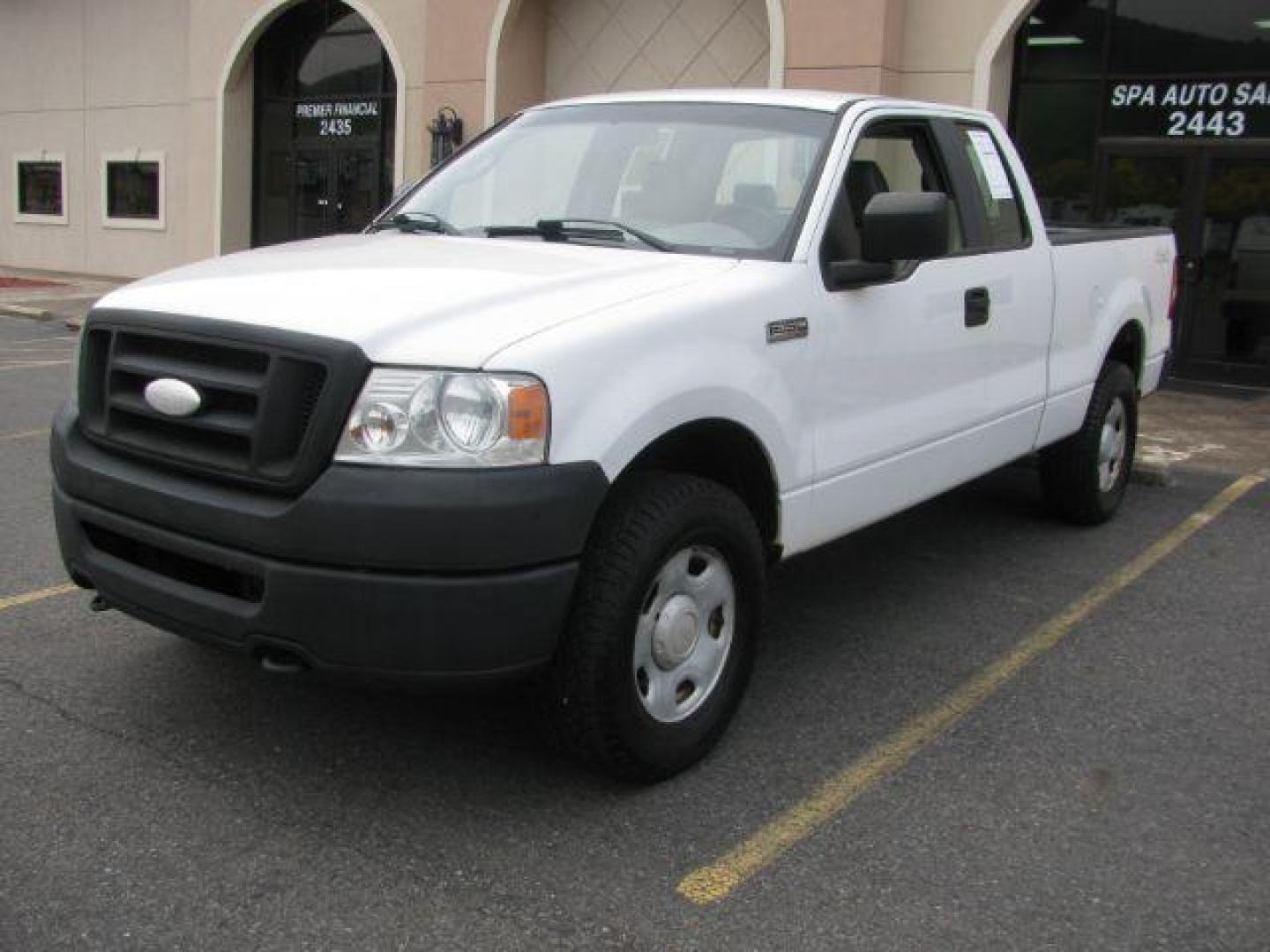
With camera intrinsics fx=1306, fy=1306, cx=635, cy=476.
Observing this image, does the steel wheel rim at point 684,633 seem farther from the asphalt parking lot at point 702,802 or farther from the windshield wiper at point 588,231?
the windshield wiper at point 588,231

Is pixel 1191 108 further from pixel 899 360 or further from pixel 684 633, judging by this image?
pixel 684 633

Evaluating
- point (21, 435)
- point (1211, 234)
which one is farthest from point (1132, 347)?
point (21, 435)

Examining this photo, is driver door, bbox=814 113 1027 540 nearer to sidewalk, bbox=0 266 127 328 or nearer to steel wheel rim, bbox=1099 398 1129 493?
steel wheel rim, bbox=1099 398 1129 493

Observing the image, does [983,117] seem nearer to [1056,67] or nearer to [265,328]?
[265,328]

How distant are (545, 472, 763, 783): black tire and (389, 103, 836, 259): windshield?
0.94 m

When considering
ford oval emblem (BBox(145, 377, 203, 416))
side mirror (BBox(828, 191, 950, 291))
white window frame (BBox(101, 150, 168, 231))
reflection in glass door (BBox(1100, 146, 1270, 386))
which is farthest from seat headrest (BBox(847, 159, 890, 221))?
white window frame (BBox(101, 150, 168, 231))

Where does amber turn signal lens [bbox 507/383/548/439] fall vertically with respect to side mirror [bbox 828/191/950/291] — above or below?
below

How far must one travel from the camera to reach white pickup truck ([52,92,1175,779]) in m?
3.05

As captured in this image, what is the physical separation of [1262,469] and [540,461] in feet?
22.6

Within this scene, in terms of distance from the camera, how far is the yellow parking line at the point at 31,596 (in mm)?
4996

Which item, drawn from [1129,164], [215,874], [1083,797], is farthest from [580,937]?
[1129,164]

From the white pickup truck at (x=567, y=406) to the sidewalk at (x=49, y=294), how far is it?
13.2 meters

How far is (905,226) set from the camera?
3.95m

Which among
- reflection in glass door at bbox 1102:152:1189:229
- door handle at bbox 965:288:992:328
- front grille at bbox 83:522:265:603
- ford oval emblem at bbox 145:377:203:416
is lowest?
front grille at bbox 83:522:265:603
